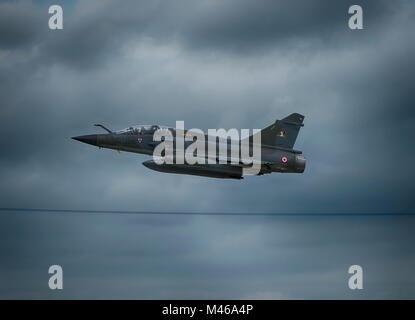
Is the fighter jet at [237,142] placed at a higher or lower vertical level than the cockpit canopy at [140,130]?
lower

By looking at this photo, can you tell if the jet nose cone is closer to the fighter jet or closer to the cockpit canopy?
the fighter jet

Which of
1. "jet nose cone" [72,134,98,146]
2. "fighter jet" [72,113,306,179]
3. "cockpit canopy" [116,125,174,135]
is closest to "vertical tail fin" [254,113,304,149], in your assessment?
"fighter jet" [72,113,306,179]

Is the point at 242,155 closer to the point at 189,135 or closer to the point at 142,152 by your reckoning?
the point at 189,135

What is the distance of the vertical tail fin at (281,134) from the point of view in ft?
112

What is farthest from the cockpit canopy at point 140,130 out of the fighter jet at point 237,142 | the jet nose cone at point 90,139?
the jet nose cone at point 90,139

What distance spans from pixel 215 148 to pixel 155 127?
175 inches

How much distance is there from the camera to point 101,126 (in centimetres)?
3319

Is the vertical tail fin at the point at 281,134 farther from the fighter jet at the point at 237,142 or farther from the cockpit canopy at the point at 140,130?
the cockpit canopy at the point at 140,130

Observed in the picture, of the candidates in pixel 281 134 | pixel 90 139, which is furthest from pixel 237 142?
pixel 90 139

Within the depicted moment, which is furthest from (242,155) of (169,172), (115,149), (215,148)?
(115,149)

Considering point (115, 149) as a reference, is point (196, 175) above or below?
below

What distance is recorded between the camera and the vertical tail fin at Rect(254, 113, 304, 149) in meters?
34.2

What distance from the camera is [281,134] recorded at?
34.3 m

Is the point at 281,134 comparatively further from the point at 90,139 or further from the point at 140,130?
the point at 90,139
